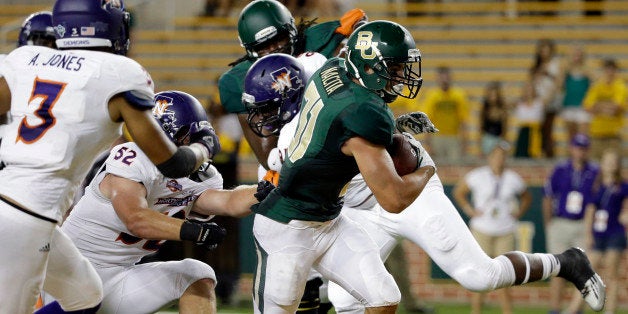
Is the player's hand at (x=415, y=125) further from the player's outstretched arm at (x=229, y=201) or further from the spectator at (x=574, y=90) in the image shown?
the spectator at (x=574, y=90)

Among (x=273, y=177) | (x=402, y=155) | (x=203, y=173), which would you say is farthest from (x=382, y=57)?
(x=203, y=173)

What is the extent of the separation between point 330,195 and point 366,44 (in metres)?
0.74

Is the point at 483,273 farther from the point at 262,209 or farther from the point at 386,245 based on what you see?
the point at 262,209

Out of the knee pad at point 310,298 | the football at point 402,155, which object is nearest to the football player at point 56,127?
the football at point 402,155

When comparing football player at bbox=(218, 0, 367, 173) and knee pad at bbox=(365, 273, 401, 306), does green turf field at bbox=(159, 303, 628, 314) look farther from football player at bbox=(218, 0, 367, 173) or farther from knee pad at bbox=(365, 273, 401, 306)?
knee pad at bbox=(365, 273, 401, 306)

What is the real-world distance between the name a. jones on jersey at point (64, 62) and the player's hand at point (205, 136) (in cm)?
78

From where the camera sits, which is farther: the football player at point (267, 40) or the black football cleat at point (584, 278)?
the football player at point (267, 40)

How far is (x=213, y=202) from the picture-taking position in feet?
18.4

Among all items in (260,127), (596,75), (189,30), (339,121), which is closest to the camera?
(339,121)

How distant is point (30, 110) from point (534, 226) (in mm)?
7682

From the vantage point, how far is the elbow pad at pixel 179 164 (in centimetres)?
472

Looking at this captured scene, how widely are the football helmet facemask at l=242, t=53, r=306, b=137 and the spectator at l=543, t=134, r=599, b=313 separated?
5.33 metres

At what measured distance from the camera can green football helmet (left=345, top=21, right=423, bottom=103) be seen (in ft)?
16.6

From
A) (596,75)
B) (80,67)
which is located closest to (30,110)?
(80,67)
